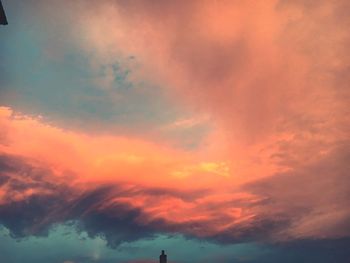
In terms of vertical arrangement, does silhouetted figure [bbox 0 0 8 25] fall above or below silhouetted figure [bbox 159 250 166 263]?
above

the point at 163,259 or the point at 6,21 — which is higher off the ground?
the point at 6,21

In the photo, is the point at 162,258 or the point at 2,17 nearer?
the point at 2,17

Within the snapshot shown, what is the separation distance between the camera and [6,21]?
18406 mm

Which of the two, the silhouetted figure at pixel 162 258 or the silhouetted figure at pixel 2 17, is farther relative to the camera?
A: the silhouetted figure at pixel 162 258

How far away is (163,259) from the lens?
3962 centimetres

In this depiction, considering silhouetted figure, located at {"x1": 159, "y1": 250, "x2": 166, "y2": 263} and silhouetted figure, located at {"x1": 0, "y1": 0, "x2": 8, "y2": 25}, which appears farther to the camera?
silhouetted figure, located at {"x1": 159, "y1": 250, "x2": 166, "y2": 263}

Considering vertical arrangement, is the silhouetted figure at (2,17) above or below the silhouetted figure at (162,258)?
above

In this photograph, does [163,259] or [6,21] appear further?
[163,259]

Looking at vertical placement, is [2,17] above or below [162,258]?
above

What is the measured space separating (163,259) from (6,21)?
2978 cm
